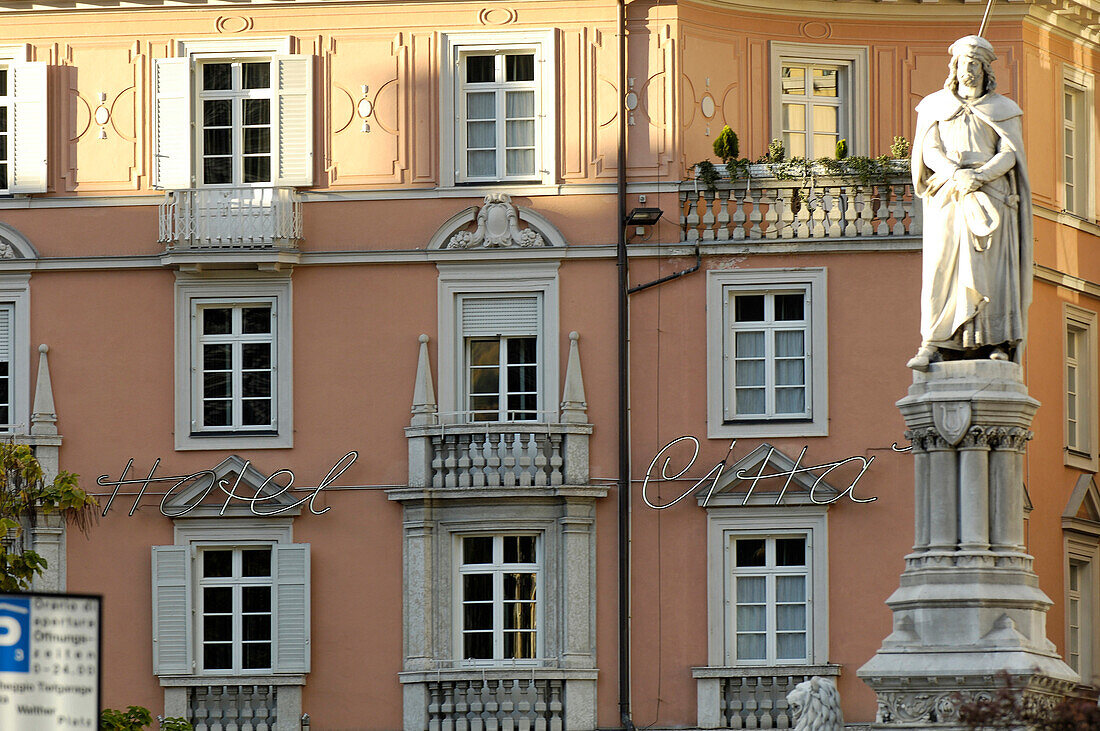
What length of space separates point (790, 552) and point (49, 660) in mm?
20491

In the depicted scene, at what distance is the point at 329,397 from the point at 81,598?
67.0ft

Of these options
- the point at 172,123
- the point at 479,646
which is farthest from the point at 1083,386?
the point at 172,123

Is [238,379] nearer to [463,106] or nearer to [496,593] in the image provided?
[496,593]

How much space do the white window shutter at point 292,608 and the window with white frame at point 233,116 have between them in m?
4.86

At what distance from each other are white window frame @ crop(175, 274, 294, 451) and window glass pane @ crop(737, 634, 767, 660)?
6.37m

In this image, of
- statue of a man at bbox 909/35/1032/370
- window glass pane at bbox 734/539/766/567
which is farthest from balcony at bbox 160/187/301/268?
statue of a man at bbox 909/35/1032/370

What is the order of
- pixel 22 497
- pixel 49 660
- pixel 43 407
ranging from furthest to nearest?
1. pixel 43 407
2. pixel 22 497
3. pixel 49 660

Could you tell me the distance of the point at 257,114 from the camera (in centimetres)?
3350

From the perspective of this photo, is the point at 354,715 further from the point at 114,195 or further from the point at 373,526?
the point at 114,195

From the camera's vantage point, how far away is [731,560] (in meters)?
32.2

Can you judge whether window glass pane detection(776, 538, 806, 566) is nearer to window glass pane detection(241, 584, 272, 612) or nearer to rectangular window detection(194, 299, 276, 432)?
window glass pane detection(241, 584, 272, 612)

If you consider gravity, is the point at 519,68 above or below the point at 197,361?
above

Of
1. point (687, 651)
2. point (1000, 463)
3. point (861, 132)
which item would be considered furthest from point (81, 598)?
point (861, 132)

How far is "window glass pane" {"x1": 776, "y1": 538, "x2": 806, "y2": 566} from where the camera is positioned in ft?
106
